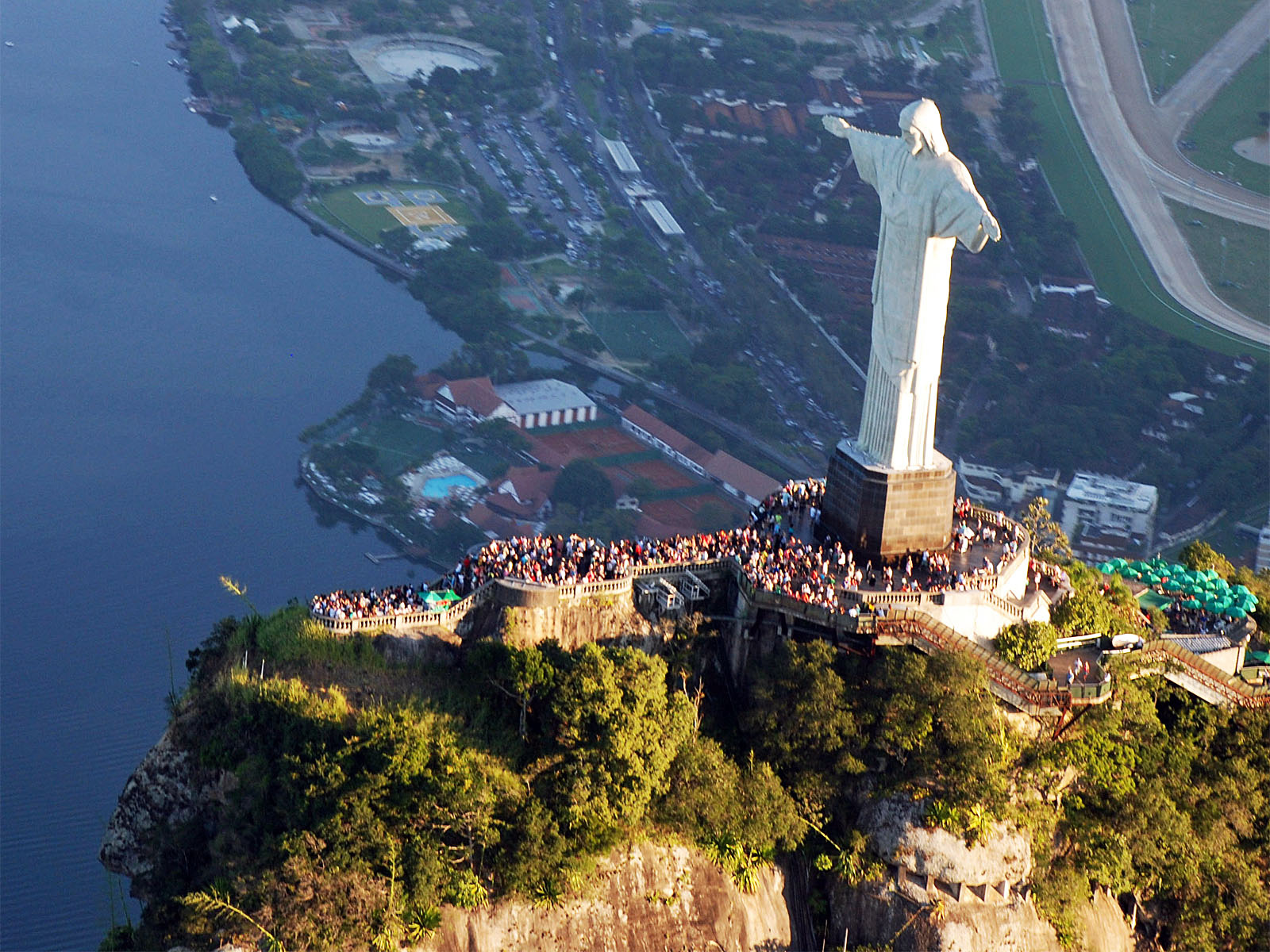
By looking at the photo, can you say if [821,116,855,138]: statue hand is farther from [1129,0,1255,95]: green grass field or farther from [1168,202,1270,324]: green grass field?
[1129,0,1255,95]: green grass field

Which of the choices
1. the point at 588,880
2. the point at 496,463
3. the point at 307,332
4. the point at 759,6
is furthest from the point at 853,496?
the point at 759,6

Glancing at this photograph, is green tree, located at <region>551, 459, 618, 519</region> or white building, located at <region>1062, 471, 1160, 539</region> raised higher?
white building, located at <region>1062, 471, 1160, 539</region>

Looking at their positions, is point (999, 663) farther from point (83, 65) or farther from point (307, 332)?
point (83, 65)

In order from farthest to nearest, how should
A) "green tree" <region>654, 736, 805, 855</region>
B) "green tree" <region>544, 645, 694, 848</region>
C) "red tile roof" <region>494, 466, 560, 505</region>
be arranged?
1. "red tile roof" <region>494, 466, 560, 505</region>
2. "green tree" <region>654, 736, 805, 855</region>
3. "green tree" <region>544, 645, 694, 848</region>

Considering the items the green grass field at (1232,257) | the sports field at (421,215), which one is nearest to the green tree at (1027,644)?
the green grass field at (1232,257)

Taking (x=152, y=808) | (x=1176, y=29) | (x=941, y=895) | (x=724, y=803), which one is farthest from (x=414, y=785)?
(x=1176, y=29)

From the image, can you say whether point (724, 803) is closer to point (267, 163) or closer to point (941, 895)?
point (941, 895)

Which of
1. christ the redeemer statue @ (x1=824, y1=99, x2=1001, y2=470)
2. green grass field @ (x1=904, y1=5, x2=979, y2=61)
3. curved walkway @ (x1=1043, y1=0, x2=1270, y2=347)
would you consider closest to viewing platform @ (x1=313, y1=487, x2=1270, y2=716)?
christ the redeemer statue @ (x1=824, y1=99, x2=1001, y2=470)
